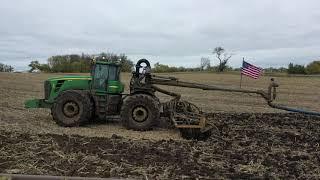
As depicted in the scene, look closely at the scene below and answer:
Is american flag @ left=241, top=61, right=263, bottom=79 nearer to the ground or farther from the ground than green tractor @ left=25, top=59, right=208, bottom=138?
farther from the ground

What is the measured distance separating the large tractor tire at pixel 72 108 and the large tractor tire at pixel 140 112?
1.15 m

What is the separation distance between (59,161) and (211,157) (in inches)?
129

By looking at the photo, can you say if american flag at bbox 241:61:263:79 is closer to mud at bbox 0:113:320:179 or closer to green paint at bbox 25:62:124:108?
mud at bbox 0:113:320:179

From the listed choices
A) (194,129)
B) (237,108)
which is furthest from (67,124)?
(237,108)

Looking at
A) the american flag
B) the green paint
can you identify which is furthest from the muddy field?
the american flag

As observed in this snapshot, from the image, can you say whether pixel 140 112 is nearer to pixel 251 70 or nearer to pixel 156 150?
pixel 156 150

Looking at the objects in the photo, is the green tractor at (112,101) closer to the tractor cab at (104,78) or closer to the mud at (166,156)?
the tractor cab at (104,78)

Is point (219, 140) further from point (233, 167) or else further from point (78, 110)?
point (78, 110)

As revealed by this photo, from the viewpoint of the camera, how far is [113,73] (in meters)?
16.9

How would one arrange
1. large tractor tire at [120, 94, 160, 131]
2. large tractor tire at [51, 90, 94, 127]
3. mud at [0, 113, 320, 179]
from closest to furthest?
mud at [0, 113, 320, 179] → large tractor tire at [120, 94, 160, 131] → large tractor tire at [51, 90, 94, 127]

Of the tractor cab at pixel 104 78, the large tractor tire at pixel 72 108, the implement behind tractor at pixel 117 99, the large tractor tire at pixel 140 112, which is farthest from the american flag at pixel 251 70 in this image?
the large tractor tire at pixel 72 108

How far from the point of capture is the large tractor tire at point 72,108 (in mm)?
16562

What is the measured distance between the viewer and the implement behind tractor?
1617 cm

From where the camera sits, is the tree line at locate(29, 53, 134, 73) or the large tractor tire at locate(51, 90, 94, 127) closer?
the large tractor tire at locate(51, 90, 94, 127)
